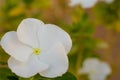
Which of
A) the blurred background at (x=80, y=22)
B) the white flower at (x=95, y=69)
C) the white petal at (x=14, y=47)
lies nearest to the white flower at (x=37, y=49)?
the white petal at (x=14, y=47)

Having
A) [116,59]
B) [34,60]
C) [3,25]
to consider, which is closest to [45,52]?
[34,60]

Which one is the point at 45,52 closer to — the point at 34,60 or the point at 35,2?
the point at 34,60

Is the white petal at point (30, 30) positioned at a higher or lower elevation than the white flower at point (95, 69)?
higher

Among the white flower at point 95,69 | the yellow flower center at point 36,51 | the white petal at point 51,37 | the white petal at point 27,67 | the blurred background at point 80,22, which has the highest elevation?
the white petal at point 51,37

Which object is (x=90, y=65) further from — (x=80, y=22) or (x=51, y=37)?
(x=51, y=37)

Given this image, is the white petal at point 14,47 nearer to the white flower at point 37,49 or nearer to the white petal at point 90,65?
the white flower at point 37,49

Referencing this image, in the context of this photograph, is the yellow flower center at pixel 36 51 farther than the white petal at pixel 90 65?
No

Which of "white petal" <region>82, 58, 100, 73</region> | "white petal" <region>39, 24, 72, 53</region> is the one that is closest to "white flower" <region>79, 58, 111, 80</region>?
"white petal" <region>82, 58, 100, 73</region>

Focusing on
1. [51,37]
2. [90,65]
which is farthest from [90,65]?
[51,37]
